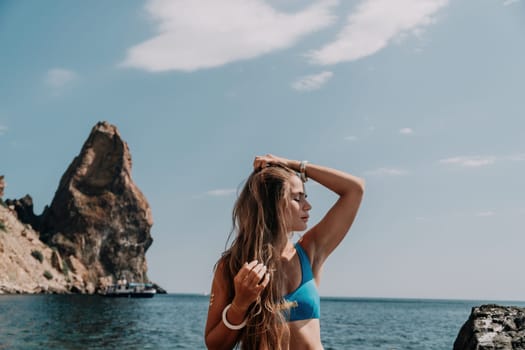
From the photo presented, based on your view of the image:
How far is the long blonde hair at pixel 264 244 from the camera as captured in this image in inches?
116

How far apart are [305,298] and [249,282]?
474mm

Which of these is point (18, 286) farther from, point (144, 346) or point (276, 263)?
point (276, 263)

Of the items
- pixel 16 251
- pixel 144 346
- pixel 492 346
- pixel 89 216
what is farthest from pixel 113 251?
pixel 492 346

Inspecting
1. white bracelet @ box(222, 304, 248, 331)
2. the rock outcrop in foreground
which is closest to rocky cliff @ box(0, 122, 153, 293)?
the rock outcrop in foreground

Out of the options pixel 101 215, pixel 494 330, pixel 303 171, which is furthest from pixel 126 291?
pixel 303 171

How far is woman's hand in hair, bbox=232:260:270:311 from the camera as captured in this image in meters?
2.75

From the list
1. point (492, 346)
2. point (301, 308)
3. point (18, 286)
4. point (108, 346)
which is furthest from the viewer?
point (18, 286)

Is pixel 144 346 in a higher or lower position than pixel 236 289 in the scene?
lower

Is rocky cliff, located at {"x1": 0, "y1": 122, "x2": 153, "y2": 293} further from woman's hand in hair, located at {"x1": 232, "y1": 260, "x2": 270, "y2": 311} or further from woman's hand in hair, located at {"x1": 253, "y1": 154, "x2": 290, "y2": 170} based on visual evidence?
woman's hand in hair, located at {"x1": 232, "y1": 260, "x2": 270, "y2": 311}

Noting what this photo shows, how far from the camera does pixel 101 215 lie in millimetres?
135500

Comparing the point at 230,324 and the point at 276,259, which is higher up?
the point at 276,259

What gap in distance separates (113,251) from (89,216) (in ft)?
32.4

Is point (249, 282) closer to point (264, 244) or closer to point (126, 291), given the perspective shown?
point (264, 244)

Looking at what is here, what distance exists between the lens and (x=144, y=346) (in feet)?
85.4
